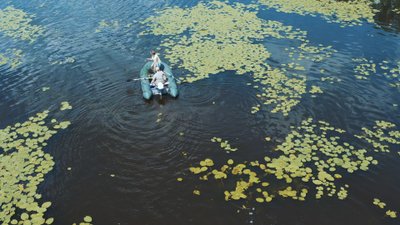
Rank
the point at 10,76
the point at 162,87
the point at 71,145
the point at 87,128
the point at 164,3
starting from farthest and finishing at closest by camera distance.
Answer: the point at 164,3 < the point at 10,76 < the point at 162,87 < the point at 87,128 < the point at 71,145

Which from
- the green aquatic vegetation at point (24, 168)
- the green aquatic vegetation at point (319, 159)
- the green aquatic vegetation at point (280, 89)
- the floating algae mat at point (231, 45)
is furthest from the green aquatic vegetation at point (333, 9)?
the green aquatic vegetation at point (24, 168)

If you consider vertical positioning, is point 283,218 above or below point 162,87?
below

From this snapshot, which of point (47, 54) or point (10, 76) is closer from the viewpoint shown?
point (10, 76)

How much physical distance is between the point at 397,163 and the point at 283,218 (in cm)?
461

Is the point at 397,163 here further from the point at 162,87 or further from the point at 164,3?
the point at 164,3

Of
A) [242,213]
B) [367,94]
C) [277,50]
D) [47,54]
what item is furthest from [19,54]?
[367,94]

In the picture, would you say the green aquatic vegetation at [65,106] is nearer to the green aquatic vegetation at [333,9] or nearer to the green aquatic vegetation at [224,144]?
the green aquatic vegetation at [224,144]

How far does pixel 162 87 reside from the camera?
48.4 ft

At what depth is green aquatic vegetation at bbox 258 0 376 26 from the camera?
2264cm

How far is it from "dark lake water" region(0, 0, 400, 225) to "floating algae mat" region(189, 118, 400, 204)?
30cm

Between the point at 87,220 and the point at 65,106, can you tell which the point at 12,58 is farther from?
the point at 87,220

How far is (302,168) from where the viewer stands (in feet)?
36.5

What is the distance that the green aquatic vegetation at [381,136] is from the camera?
1206 cm

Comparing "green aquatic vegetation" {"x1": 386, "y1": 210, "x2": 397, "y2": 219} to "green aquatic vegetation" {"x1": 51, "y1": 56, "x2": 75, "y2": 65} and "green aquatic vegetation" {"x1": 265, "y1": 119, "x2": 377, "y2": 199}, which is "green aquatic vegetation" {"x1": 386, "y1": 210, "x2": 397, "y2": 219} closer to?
"green aquatic vegetation" {"x1": 265, "y1": 119, "x2": 377, "y2": 199}
